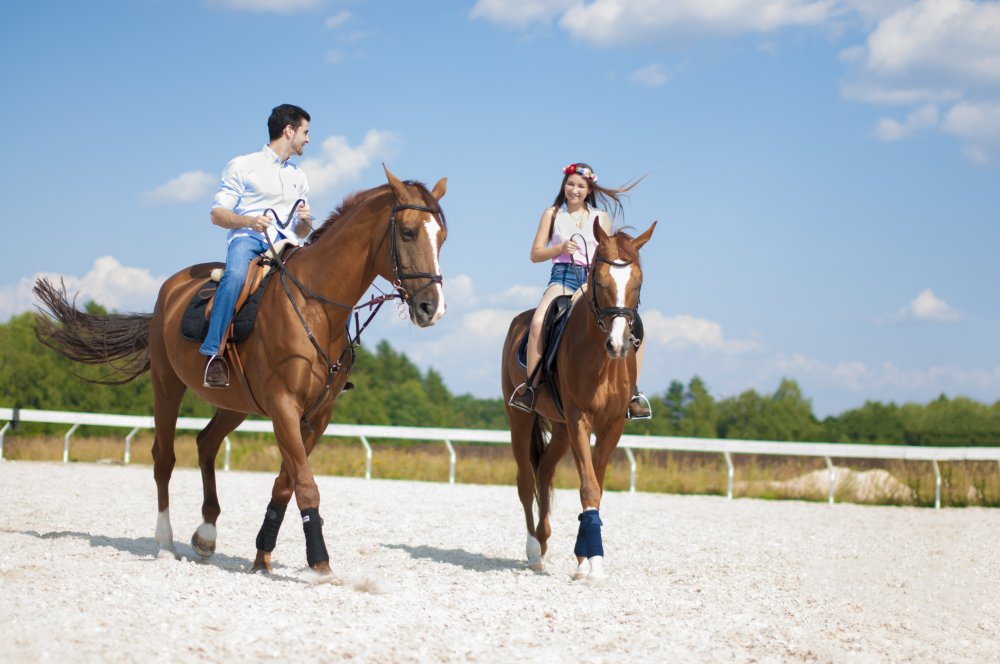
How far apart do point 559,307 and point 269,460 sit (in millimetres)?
16241

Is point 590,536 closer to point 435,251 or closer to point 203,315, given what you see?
point 435,251

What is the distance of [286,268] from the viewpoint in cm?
791

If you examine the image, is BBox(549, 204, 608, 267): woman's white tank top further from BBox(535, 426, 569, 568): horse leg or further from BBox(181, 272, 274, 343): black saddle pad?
BBox(181, 272, 274, 343): black saddle pad

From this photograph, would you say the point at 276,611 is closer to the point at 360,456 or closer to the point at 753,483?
the point at 753,483

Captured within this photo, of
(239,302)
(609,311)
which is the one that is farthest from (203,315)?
(609,311)

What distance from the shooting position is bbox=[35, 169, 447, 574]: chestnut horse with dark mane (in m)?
7.02

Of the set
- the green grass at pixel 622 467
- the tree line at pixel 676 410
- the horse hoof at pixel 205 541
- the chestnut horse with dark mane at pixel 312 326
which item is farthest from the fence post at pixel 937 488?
the horse hoof at pixel 205 541

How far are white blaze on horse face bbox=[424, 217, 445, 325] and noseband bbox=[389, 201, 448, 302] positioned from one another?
0.06 metres

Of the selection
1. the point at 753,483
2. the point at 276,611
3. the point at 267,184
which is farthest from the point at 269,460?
the point at 276,611

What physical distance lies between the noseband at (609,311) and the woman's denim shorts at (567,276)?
4.00 ft

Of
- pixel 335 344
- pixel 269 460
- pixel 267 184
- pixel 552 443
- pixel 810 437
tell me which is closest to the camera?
pixel 335 344

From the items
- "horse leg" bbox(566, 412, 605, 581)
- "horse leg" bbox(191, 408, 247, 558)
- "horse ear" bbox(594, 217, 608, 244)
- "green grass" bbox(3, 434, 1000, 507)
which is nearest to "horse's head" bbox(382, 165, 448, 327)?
"horse ear" bbox(594, 217, 608, 244)

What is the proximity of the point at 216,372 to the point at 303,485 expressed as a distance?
1.36 m

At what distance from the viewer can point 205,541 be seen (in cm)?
862
